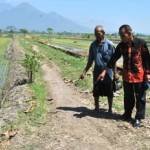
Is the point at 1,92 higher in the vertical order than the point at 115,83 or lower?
lower

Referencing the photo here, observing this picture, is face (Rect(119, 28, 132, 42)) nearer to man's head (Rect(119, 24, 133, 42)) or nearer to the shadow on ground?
man's head (Rect(119, 24, 133, 42))

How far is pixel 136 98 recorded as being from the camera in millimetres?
9211

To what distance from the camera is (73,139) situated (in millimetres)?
8305

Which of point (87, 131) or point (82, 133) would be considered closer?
point (82, 133)

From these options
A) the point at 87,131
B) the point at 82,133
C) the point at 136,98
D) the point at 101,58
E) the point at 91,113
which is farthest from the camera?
the point at 91,113

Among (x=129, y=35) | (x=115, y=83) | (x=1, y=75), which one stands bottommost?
(x=1, y=75)

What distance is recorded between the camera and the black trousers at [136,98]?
9086 mm

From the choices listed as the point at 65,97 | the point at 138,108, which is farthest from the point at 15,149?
the point at 65,97

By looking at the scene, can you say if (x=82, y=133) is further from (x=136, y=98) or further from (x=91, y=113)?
(x=91, y=113)

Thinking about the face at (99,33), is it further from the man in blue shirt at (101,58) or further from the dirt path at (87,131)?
the dirt path at (87,131)

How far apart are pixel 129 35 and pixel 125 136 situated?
186cm

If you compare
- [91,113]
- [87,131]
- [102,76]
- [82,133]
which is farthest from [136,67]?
[91,113]

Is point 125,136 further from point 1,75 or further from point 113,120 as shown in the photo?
point 1,75

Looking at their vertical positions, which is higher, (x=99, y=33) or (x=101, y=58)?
(x=99, y=33)
